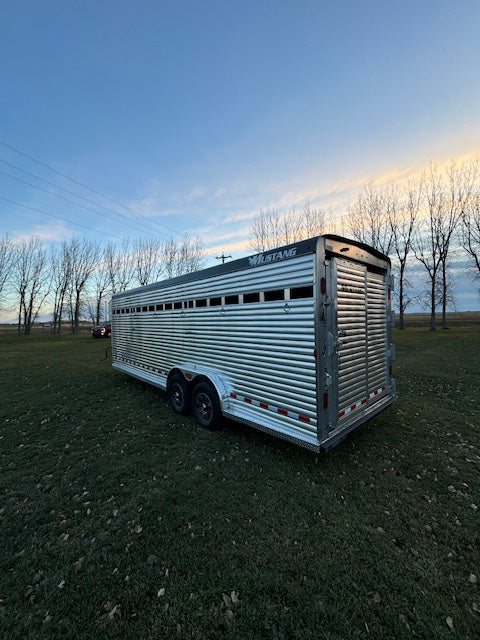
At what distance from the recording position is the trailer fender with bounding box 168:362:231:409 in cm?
546

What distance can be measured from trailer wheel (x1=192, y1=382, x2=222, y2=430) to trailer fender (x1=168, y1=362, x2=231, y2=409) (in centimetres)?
18

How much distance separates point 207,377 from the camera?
19.0 ft

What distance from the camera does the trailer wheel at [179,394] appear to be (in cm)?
659

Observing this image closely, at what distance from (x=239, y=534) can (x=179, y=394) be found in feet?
13.1

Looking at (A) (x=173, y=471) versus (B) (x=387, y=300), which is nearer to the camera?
(A) (x=173, y=471)

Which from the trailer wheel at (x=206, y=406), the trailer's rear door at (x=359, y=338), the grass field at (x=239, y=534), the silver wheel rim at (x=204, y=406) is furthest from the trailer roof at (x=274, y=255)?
the grass field at (x=239, y=534)

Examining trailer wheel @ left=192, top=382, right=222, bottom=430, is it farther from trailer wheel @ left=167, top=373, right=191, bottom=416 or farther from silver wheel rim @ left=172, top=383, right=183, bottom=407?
silver wheel rim @ left=172, top=383, right=183, bottom=407

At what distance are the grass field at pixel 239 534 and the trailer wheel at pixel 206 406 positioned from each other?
298 millimetres

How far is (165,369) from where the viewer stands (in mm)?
7496

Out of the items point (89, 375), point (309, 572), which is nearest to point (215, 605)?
point (309, 572)

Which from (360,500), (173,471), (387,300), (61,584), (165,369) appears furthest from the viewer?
(165,369)

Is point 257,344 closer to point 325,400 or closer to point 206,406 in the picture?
point 325,400

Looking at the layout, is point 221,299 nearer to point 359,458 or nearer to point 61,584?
point 359,458

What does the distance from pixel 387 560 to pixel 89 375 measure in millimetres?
11952
